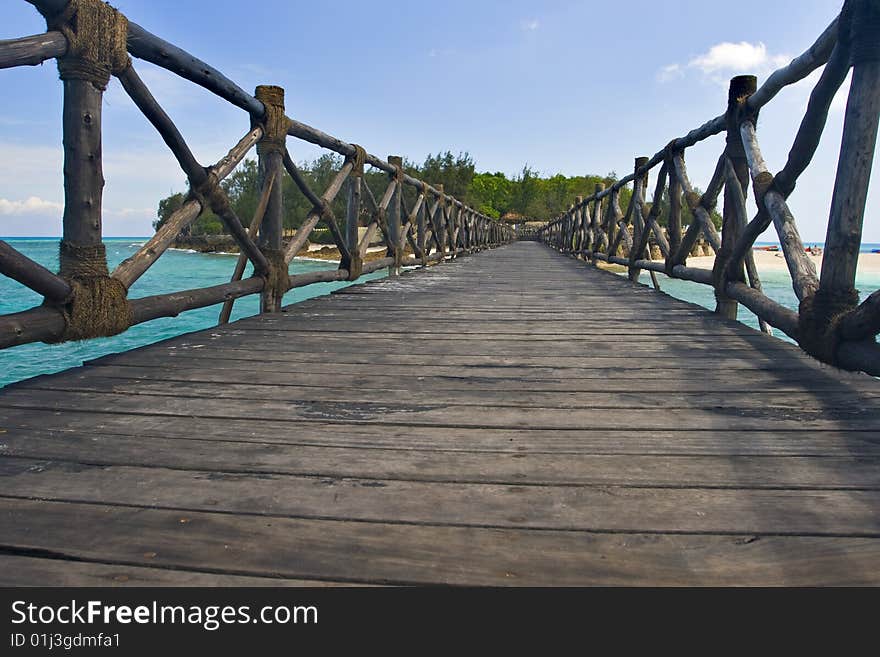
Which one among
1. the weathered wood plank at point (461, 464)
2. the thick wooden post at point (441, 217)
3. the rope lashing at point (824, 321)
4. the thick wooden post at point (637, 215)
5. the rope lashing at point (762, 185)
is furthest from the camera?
the thick wooden post at point (441, 217)

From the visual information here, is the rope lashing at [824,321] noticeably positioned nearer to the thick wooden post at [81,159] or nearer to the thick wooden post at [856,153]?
the thick wooden post at [856,153]

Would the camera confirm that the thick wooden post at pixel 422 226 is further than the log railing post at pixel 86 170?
Yes

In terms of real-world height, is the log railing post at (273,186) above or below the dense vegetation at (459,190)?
below

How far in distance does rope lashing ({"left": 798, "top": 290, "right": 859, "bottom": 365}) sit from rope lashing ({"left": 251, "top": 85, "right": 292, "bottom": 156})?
315 centimetres

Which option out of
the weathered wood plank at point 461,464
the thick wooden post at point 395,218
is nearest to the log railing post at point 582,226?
the thick wooden post at point 395,218

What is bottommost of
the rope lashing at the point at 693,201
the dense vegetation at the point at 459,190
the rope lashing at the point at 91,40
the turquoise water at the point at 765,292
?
the turquoise water at the point at 765,292

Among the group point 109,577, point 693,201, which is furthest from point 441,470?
point 693,201

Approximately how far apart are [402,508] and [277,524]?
0.24 m

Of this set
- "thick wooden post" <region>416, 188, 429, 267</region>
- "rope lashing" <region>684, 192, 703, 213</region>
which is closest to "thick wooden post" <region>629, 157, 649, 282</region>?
"rope lashing" <region>684, 192, 703, 213</region>

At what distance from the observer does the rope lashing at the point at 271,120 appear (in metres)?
3.60

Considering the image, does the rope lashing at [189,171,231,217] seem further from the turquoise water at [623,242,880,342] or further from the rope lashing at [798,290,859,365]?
the turquoise water at [623,242,880,342]

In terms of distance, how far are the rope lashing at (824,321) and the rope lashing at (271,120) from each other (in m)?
3.15

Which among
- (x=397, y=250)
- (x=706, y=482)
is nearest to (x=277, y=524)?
(x=706, y=482)
